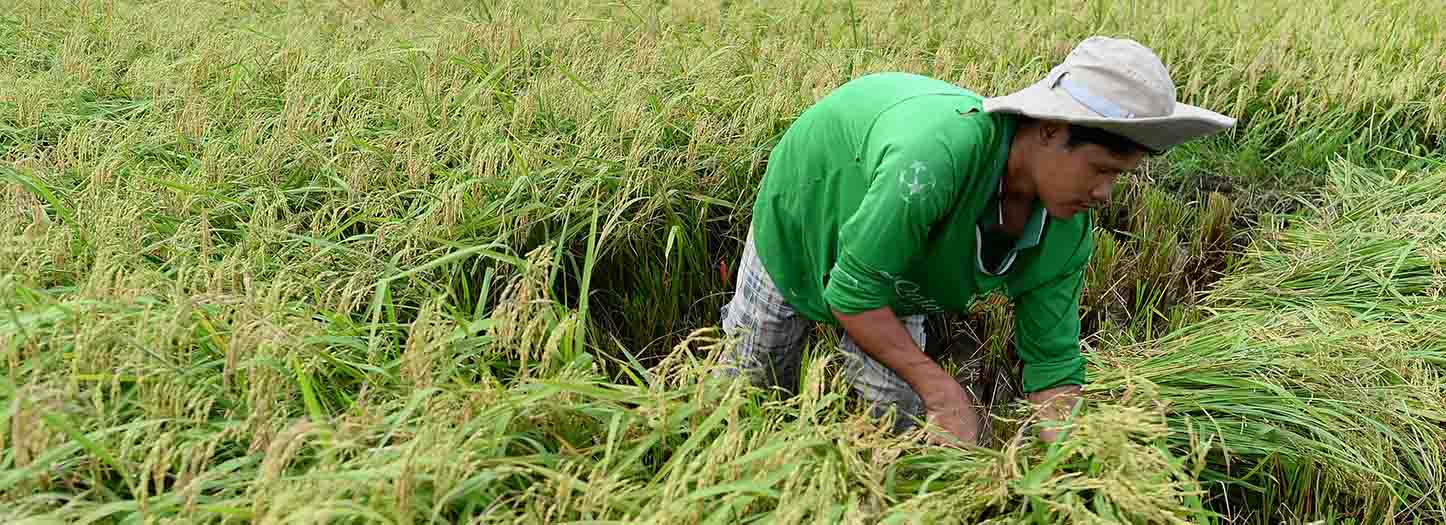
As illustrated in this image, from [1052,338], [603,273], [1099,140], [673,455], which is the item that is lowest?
[603,273]

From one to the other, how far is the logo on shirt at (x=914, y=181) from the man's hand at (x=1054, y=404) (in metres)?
0.39

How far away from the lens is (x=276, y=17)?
3922 mm

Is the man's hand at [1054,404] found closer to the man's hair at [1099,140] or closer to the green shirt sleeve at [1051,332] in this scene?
the green shirt sleeve at [1051,332]

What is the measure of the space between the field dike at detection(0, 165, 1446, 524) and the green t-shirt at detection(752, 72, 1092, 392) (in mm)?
222

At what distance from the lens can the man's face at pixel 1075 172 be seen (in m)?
1.60

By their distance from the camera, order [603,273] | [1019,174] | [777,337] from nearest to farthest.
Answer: [1019,174] → [777,337] → [603,273]

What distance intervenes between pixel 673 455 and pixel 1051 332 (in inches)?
33.6

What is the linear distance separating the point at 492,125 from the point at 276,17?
1.65 meters

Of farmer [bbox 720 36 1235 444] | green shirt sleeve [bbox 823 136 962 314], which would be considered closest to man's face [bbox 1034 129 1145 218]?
farmer [bbox 720 36 1235 444]

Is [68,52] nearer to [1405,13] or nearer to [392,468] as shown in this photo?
[392,468]

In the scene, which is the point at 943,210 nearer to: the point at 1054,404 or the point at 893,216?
the point at 893,216

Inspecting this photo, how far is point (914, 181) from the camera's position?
157cm

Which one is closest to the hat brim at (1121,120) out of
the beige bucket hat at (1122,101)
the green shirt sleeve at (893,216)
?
the beige bucket hat at (1122,101)

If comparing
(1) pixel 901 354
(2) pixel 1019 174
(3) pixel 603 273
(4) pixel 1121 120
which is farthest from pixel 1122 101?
(3) pixel 603 273
